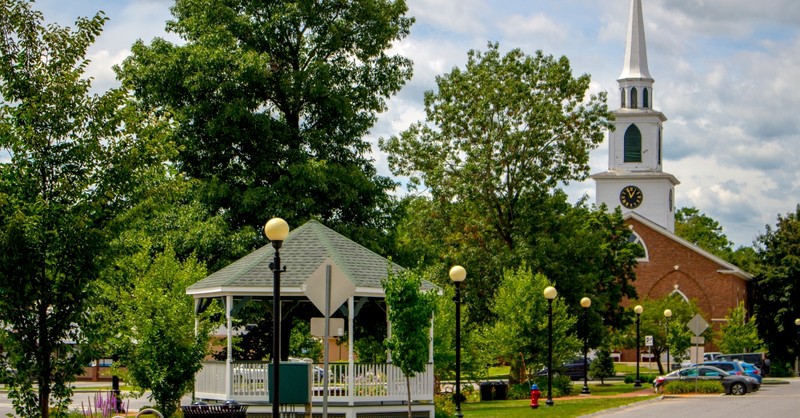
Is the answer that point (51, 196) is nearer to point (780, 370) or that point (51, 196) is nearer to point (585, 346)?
point (585, 346)

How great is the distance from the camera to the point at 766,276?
248 feet

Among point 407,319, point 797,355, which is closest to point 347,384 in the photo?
point 407,319

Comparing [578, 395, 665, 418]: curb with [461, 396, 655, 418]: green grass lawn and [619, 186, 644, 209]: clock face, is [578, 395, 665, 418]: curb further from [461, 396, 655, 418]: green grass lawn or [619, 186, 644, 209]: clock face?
[619, 186, 644, 209]: clock face

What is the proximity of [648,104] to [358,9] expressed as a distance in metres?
55.3

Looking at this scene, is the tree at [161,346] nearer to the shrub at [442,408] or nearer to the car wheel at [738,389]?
the shrub at [442,408]

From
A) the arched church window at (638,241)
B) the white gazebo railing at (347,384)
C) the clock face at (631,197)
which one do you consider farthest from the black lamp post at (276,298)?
the clock face at (631,197)

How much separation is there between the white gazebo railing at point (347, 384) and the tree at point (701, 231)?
105 meters

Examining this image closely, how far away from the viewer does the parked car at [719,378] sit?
42.8m

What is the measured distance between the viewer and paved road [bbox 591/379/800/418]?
99.0ft

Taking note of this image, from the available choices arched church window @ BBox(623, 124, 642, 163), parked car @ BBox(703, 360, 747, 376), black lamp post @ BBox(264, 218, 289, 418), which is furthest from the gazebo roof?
arched church window @ BBox(623, 124, 642, 163)

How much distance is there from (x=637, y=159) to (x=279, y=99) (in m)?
56.3

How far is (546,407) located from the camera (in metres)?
35.0

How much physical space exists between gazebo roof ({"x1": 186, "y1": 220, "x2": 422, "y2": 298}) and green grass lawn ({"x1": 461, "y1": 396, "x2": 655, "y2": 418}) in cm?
662

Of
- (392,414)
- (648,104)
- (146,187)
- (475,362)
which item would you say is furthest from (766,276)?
(146,187)
